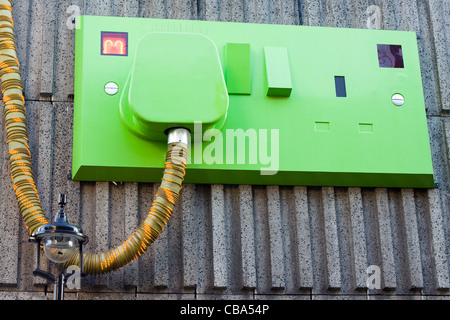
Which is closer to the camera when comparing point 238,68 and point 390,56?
point 238,68

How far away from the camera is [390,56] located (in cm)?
271

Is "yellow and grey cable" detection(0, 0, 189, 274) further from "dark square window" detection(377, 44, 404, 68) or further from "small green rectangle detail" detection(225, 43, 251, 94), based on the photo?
"dark square window" detection(377, 44, 404, 68)

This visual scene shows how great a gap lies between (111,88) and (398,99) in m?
0.88

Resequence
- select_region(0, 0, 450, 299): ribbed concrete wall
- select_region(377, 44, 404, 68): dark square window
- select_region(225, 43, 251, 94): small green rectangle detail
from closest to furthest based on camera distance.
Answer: select_region(0, 0, 450, 299): ribbed concrete wall < select_region(225, 43, 251, 94): small green rectangle detail < select_region(377, 44, 404, 68): dark square window

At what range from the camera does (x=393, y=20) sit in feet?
9.33

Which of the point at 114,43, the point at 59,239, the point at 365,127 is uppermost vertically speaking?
the point at 114,43

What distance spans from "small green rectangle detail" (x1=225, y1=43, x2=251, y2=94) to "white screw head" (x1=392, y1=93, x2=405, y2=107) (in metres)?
0.46

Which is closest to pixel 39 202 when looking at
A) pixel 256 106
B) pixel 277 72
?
pixel 256 106

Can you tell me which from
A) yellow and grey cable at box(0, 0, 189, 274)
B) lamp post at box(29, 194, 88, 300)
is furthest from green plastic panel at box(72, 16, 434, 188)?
lamp post at box(29, 194, 88, 300)

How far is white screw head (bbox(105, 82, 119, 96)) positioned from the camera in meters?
2.50

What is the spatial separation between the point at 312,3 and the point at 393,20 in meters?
0.28

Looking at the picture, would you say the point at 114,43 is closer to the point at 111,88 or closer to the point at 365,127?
the point at 111,88

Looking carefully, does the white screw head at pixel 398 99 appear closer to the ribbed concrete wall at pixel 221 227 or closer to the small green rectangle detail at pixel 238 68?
the ribbed concrete wall at pixel 221 227
